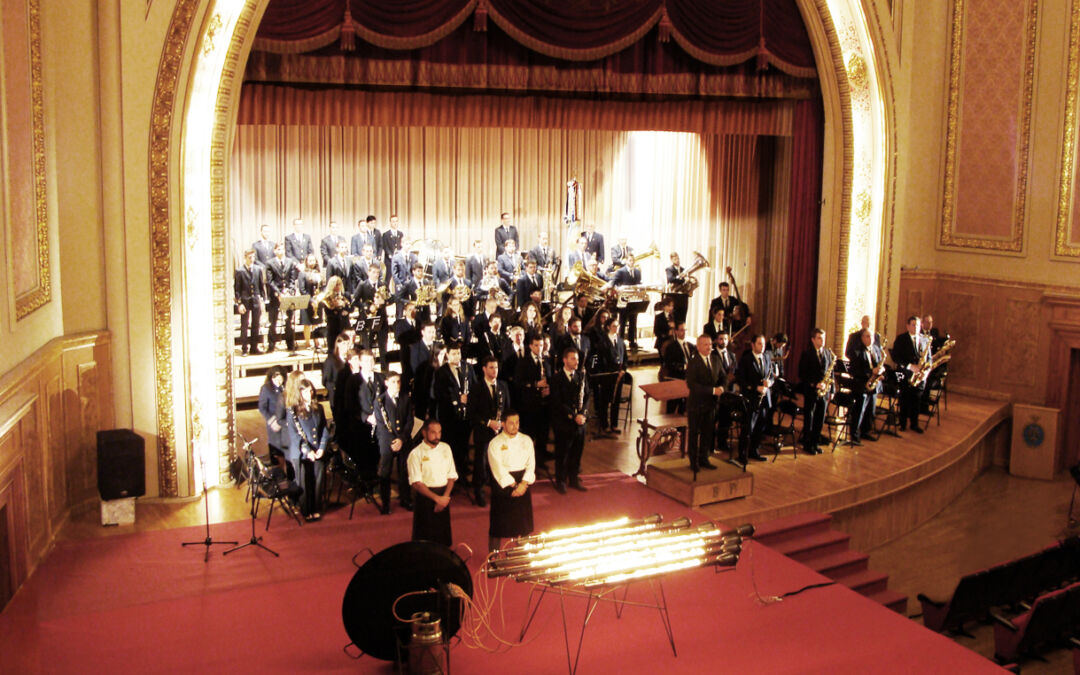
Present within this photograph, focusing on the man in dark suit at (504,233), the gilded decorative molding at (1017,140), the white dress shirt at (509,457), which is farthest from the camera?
the man in dark suit at (504,233)

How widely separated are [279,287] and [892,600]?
25.6ft

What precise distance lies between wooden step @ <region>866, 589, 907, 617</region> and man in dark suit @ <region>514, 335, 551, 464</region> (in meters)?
3.09

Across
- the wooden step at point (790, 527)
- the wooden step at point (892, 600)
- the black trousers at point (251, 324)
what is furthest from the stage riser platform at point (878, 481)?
the black trousers at point (251, 324)

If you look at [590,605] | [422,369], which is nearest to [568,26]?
[422,369]

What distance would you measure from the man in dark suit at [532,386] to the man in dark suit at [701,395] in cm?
123

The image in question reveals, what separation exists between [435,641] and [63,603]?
2.97 m

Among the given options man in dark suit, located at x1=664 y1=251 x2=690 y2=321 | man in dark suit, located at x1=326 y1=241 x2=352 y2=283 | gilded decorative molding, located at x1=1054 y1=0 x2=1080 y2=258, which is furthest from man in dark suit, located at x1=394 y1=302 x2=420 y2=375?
gilded decorative molding, located at x1=1054 y1=0 x2=1080 y2=258

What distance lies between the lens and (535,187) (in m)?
16.7

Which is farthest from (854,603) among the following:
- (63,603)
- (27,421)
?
(27,421)

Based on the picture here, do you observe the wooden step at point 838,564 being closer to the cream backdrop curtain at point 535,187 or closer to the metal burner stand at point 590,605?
the metal burner stand at point 590,605

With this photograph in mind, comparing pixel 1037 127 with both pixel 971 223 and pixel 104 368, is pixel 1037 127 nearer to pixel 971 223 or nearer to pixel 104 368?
pixel 971 223

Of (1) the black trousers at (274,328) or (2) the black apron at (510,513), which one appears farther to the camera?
(1) the black trousers at (274,328)

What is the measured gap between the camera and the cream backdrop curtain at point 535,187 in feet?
49.0

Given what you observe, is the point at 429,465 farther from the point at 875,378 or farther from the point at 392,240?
the point at 392,240
